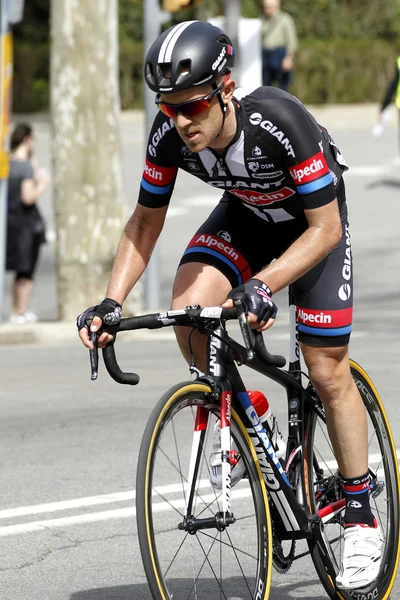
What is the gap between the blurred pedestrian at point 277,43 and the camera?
2373 cm

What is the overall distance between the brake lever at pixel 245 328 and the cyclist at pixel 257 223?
0.09ft

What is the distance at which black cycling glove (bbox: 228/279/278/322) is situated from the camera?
12.6 ft

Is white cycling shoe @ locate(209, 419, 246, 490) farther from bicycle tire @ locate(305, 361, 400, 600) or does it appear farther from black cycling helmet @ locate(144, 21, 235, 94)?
black cycling helmet @ locate(144, 21, 235, 94)

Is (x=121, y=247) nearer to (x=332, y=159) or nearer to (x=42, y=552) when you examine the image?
(x=332, y=159)

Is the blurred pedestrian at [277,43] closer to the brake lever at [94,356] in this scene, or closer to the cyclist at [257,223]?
the cyclist at [257,223]

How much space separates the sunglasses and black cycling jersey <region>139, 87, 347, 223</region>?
227 millimetres

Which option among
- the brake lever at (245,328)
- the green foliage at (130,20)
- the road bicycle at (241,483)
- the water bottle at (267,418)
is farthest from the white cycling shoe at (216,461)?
the green foliage at (130,20)

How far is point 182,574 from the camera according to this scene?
166 inches

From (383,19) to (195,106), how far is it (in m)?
35.7

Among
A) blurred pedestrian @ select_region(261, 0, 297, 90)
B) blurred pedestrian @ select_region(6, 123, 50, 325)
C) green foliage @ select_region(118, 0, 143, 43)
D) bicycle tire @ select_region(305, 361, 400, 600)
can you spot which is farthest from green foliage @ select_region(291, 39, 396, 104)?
bicycle tire @ select_region(305, 361, 400, 600)

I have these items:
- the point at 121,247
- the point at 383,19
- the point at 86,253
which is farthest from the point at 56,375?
the point at 383,19

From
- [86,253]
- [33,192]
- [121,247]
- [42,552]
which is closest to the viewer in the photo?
[121,247]

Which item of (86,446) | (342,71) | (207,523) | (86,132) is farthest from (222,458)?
(342,71)

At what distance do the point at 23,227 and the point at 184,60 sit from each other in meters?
10.1
